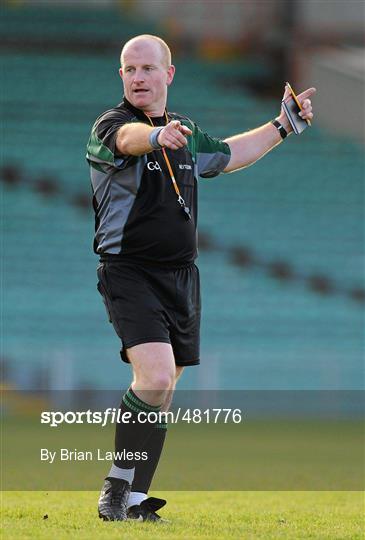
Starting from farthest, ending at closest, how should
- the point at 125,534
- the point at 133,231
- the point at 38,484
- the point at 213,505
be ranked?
1. the point at 38,484
2. the point at 213,505
3. the point at 133,231
4. the point at 125,534

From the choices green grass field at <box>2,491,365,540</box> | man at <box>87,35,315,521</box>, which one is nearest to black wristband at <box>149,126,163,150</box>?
man at <box>87,35,315,521</box>

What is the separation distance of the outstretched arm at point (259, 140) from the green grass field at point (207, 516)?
1607mm

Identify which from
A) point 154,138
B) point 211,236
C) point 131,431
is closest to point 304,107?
point 154,138

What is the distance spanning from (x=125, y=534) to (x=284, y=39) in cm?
1576

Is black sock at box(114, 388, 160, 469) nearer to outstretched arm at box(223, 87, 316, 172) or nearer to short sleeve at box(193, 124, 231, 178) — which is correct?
short sleeve at box(193, 124, 231, 178)

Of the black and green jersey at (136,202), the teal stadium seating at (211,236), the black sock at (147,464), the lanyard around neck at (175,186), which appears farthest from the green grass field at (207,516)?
the teal stadium seating at (211,236)

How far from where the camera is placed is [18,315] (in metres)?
16.0

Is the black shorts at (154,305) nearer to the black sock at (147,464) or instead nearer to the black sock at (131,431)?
the black sock at (131,431)

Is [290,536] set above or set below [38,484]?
above

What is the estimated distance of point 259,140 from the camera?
232 inches

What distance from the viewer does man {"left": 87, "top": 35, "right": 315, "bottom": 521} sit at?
5098mm

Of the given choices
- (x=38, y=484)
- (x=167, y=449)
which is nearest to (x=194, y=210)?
(x=38, y=484)

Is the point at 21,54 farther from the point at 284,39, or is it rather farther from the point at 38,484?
the point at 38,484

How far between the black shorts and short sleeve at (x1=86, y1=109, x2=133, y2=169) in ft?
1.41
